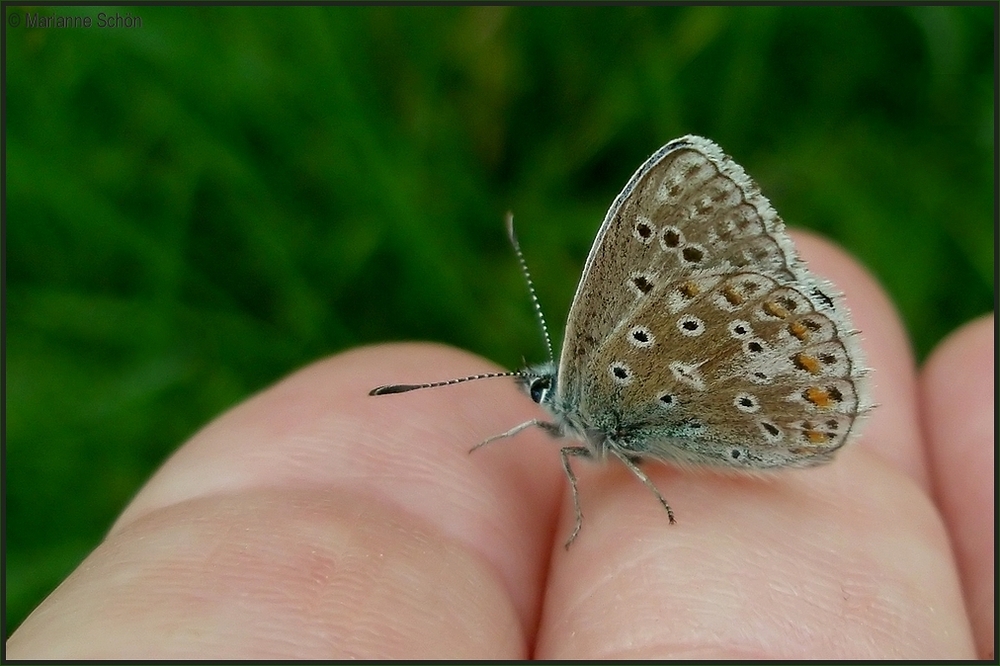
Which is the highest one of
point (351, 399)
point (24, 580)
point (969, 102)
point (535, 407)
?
point (969, 102)

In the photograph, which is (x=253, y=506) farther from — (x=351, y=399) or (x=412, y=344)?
(x=412, y=344)

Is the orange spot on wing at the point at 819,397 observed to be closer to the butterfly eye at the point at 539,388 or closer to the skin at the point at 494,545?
the skin at the point at 494,545

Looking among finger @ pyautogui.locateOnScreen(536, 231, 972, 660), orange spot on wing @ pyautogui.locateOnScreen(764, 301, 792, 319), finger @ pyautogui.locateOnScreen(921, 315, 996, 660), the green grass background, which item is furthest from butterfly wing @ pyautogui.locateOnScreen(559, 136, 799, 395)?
the green grass background

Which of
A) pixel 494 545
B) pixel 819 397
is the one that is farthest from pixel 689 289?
pixel 494 545

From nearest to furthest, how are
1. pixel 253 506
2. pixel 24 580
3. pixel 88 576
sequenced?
1. pixel 88 576
2. pixel 253 506
3. pixel 24 580

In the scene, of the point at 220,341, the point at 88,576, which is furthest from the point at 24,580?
the point at 88,576

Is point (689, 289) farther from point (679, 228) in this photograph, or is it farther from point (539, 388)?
point (539, 388)
